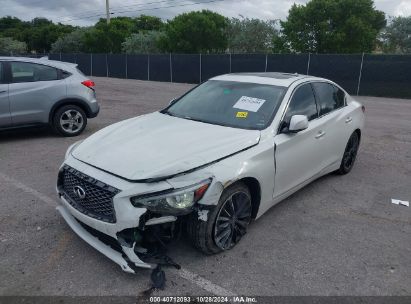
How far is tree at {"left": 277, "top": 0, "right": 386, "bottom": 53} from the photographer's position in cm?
3306

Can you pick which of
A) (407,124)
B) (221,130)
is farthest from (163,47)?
(221,130)

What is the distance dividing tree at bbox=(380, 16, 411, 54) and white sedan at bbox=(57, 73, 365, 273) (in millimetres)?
45402

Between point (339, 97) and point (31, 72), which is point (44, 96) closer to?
point (31, 72)

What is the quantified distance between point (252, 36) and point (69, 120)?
3900cm

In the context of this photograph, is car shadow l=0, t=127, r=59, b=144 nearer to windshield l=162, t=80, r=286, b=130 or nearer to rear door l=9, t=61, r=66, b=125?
rear door l=9, t=61, r=66, b=125

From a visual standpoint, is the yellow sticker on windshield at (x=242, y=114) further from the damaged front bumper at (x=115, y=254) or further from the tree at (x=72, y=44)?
the tree at (x=72, y=44)

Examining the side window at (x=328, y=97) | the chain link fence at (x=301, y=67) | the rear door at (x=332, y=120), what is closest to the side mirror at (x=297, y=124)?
the rear door at (x=332, y=120)

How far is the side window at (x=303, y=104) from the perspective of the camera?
4432 millimetres

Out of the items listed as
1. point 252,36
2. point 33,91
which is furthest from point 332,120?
point 252,36

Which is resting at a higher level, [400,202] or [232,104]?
[232,104]

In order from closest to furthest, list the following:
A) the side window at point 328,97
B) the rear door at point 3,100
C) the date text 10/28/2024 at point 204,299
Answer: the date text 10/28/2024 at point 204,299, the side window at point 328,97, the rear door at point 3,100

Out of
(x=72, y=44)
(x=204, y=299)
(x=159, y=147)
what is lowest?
(x=204, y=299)

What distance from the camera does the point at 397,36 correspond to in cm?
4500

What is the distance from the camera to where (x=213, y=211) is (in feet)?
11.0
